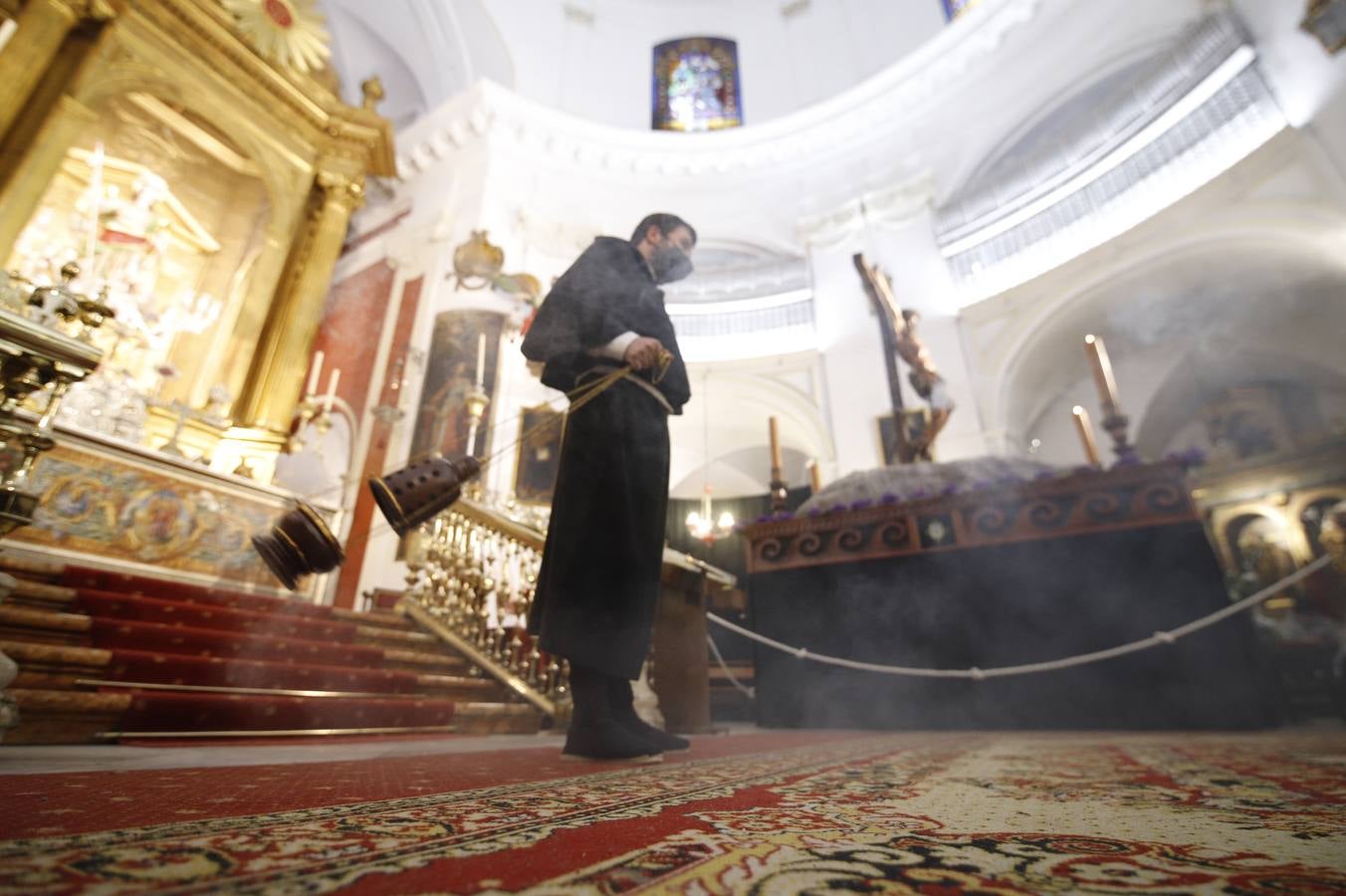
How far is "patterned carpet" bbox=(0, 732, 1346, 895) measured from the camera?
52cm

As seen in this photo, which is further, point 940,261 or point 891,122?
point 891,122

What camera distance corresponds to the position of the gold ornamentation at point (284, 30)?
27.8 feet

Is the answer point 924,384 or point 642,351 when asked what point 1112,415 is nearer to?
point 924,384

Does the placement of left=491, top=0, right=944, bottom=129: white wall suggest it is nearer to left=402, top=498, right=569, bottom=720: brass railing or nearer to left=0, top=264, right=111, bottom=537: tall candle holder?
left=402, top=498, right=569, bottom=720: brass railing

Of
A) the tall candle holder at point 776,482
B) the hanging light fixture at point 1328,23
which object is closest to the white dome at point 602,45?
the hanging light fixture at point 1328,23

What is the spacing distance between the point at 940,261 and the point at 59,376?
10.2 m

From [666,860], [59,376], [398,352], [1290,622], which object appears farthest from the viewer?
[398,352]

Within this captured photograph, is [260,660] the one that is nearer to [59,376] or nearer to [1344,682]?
[59,376]

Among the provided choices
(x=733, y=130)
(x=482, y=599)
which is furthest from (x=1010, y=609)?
(x=733, y=130)

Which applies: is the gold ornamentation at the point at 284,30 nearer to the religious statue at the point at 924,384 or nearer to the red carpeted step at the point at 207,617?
the red carpeted step at the point at 207,617

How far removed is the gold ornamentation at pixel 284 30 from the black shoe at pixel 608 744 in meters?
11.1

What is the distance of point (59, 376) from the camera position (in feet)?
5.31

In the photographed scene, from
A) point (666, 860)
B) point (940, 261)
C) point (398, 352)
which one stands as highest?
point (940, 261)

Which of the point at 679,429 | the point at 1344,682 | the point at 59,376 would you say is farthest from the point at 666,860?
the point at 679,429
